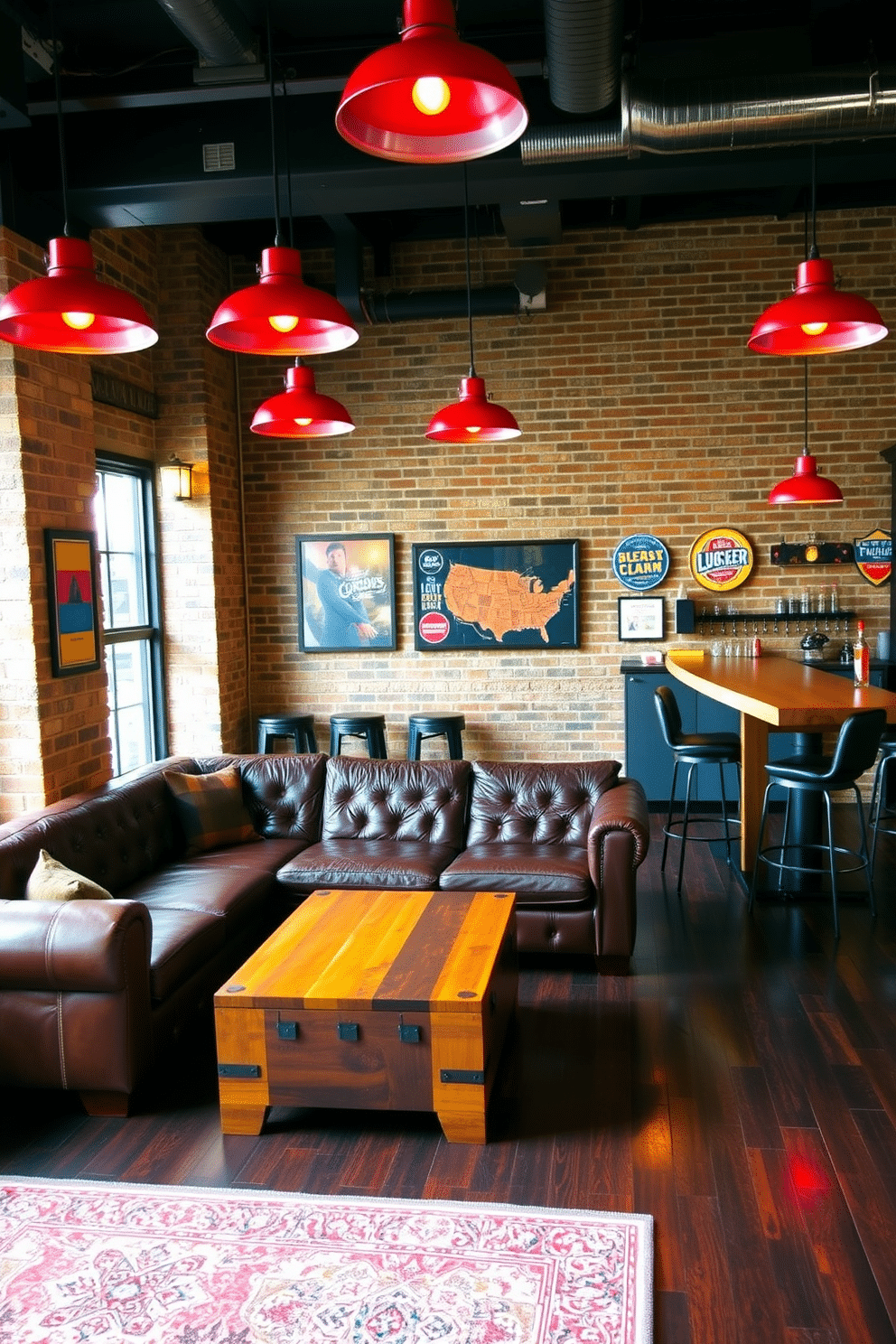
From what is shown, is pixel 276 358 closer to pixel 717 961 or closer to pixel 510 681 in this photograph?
pixel 510 681

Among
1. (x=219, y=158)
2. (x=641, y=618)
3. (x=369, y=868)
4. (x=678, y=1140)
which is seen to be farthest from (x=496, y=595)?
(x=678, y=1140)

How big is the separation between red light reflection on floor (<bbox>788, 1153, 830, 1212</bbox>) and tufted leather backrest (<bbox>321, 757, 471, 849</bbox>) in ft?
8.17

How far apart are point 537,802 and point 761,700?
120 cm

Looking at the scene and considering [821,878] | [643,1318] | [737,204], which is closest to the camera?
[643,1318]

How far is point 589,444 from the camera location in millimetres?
7461

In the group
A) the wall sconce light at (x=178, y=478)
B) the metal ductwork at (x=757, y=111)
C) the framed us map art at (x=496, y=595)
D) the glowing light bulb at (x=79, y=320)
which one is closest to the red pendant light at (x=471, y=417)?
the metal ductwork at (x=757, y=111)

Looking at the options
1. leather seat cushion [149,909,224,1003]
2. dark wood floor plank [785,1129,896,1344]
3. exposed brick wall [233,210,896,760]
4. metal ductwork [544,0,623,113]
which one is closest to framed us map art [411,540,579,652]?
exposed brick wall [233,210,896,760]

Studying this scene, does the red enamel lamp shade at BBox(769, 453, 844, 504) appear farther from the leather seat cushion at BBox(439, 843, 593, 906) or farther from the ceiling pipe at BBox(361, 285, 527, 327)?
the leather seat cushion at BBox(439, 843, 593, 906)

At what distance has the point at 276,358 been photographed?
24.9 ft

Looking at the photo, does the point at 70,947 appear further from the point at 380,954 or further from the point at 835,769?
the point at 835,769

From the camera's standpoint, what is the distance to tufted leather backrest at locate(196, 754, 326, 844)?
216 inches

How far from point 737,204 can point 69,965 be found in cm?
632

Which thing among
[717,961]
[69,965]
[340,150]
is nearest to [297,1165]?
[69,965]

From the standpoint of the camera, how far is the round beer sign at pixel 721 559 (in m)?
7.40
